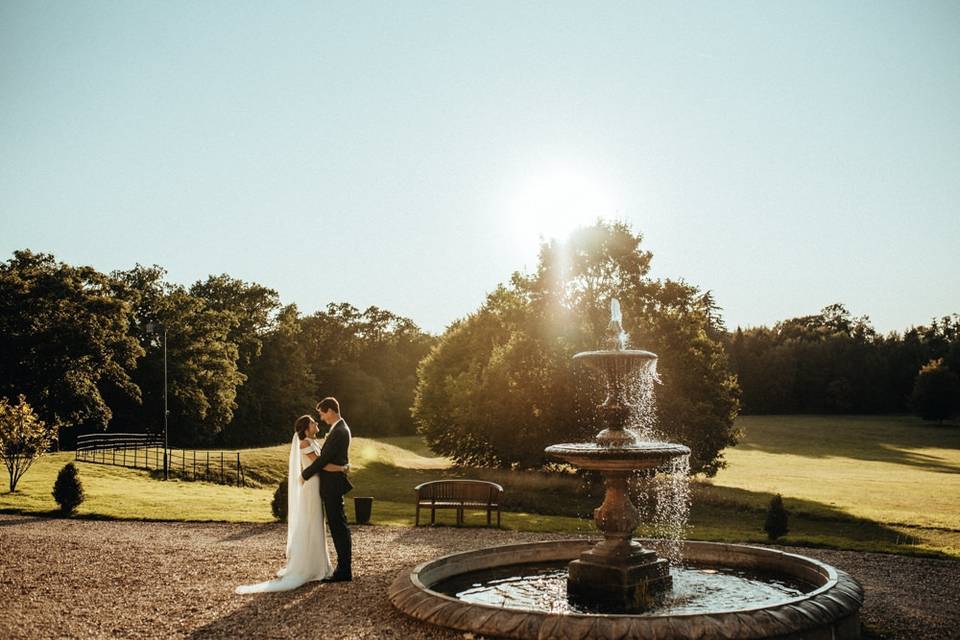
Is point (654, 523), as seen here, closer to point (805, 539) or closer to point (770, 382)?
point (805, 539)

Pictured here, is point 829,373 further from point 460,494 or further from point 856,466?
point 460,494

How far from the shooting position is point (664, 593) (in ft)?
33.1

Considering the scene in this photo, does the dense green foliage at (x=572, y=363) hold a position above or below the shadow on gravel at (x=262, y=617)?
above

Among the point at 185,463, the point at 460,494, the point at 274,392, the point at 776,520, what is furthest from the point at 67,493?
the point at 274,392

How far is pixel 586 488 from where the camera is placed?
32219 millimetres

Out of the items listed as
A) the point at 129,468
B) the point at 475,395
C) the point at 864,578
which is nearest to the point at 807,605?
the point at 864,578

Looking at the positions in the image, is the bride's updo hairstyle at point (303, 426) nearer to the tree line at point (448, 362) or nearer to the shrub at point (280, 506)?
the shrub at point (280, 506)

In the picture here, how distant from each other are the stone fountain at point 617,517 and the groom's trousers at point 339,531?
11.7 ft

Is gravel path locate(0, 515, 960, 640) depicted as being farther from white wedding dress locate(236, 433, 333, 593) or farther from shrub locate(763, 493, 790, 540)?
shrub locate(763, 493, 790, 540)

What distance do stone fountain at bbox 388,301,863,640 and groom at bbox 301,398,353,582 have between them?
1.58 m

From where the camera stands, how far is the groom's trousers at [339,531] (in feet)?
37.2

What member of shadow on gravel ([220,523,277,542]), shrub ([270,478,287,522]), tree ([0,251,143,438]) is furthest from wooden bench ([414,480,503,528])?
tree ([0,251,143,438])

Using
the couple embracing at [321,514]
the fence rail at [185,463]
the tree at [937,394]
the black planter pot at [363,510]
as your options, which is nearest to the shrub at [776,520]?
the black planter pot at [363,510]

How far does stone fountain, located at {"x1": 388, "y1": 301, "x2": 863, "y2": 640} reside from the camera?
23.7ft
